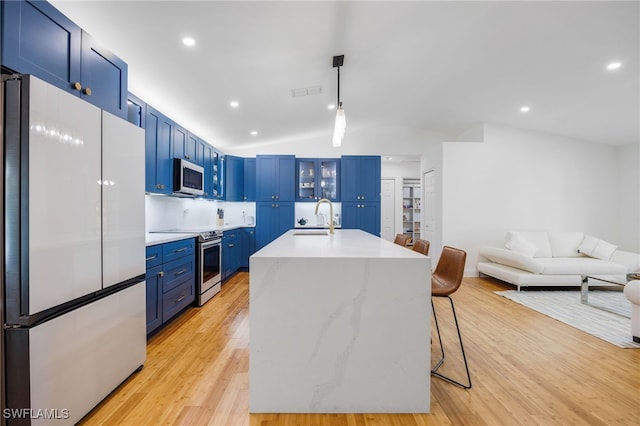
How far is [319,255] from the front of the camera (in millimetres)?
1701

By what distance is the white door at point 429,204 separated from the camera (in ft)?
18.8

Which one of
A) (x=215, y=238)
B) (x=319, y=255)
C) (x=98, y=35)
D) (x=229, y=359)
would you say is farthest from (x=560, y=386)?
(x=98, y=35)

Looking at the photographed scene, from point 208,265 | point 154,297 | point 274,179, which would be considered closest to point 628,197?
point 274,179

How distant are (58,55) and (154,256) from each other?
1558 mm

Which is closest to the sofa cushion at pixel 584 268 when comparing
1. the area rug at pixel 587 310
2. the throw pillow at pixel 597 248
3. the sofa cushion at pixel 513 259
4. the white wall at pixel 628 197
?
the sofa cushion at pixel 513 259

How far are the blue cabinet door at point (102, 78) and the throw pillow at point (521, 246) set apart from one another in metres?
5.36

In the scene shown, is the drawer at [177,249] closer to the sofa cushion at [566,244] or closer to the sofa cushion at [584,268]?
the sofa cushion at [584,268]

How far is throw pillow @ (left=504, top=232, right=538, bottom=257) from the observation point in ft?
15.2

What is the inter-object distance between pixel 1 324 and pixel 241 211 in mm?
4931

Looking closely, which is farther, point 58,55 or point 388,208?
point 388,208

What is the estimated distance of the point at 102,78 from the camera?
185cm

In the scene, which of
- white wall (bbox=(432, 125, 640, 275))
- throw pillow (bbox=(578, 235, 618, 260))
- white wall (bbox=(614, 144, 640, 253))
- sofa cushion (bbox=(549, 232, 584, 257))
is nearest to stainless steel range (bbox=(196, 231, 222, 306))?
white wall (bbox=(432, 125, 640, 275))

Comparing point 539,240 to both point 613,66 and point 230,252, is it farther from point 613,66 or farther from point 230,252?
point 230,252

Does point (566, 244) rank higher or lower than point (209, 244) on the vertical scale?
lower
